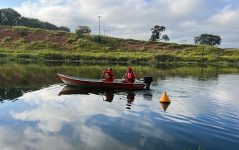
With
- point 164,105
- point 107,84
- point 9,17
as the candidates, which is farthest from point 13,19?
point 164,105

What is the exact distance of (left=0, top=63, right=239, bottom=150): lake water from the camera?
15812 mm

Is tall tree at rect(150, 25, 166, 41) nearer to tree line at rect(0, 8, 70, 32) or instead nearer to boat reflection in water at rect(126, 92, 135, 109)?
tree line at rect(0, 8, 70, 32)

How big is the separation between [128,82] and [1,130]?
1623 centimetres

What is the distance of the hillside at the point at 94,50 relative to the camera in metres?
85.9

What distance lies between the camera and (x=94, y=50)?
331ft

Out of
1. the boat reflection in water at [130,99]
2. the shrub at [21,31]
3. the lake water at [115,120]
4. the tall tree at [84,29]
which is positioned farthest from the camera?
the tall tree at [84,29]

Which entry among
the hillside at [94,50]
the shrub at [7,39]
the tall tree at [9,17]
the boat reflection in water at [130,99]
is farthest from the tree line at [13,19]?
the boat reflection in water at [130,99]

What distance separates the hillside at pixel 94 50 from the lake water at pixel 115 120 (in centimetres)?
5448

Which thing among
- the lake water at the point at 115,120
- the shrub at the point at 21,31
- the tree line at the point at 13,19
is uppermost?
the tree line at the point at 13,19

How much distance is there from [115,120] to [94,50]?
81.8m

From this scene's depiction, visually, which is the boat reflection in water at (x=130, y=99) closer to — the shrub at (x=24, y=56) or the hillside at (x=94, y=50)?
the hillside at (x=94, y=50)

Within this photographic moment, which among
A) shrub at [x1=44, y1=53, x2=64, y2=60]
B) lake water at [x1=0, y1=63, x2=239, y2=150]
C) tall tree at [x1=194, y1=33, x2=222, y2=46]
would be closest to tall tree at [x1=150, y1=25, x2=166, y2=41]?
tall tree at [x1=194, y1=33, x2=222, y2=46]

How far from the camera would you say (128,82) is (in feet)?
105

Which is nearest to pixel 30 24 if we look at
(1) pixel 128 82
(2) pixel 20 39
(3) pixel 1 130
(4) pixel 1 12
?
(4) pixel 1 12
